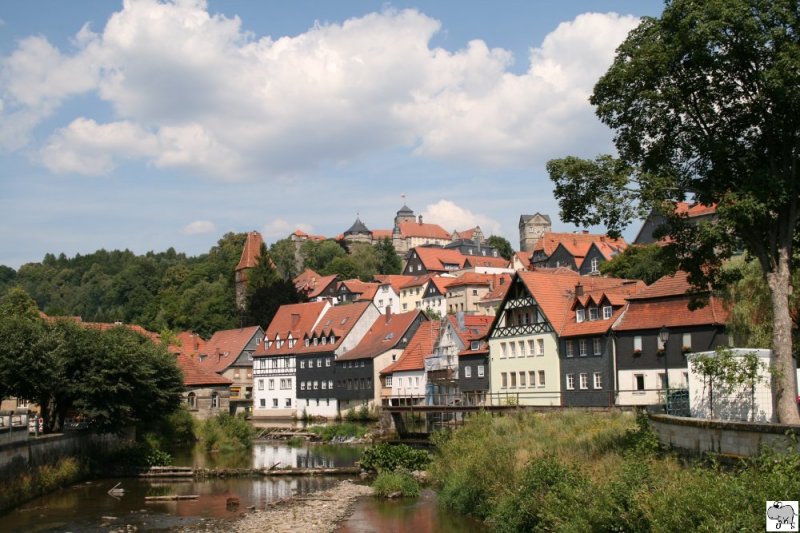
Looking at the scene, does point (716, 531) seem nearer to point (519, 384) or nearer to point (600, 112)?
point (600, 112)

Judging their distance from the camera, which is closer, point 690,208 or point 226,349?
point 690,208

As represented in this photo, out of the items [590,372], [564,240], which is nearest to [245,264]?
[564,240]

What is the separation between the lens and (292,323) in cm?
9706

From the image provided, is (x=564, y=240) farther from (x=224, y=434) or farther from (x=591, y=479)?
(x=591, y=479)

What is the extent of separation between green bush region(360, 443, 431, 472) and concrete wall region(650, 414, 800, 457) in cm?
1835

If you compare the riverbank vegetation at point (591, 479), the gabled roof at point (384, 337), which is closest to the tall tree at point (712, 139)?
the riverbank vegetation at point (591, 479)

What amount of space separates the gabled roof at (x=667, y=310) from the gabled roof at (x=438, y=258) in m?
101

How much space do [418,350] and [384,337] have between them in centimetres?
1053

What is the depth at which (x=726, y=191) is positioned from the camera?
23.2 metres

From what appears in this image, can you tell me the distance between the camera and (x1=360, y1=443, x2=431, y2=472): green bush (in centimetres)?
4066

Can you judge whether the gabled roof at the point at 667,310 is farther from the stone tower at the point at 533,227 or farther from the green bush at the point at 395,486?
the stone tower at the point at 533,227

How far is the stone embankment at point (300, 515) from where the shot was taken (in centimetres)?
2828

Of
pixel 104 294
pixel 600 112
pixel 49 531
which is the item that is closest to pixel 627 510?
pixel 600 112

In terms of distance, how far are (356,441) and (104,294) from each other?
143m
